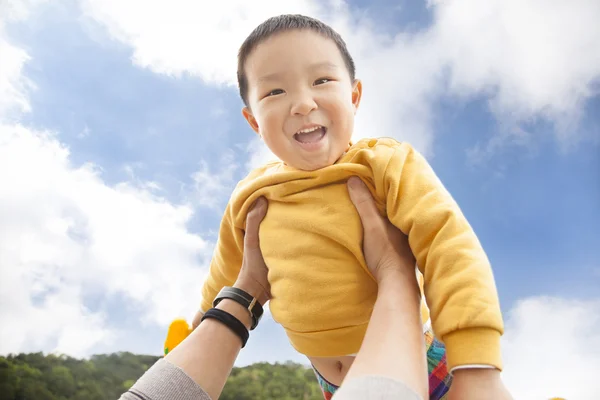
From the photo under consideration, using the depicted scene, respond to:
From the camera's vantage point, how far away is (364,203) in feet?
3.33

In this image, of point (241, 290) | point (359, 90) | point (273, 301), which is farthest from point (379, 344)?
point (359, 90)

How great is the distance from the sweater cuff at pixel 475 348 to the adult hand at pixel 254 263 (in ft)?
1.75

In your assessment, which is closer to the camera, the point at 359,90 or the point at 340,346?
the point at 340,346

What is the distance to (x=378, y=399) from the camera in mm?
683

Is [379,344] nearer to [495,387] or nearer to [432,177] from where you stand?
[495,387]

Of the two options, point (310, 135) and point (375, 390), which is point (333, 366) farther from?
point (310, 135)

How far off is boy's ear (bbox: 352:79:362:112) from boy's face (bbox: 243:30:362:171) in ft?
0.31

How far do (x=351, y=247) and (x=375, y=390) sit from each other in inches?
13.5

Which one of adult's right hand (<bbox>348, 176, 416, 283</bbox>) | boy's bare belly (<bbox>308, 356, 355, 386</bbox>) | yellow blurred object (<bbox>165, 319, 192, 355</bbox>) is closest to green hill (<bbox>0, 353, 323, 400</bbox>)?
yellow blurred object (<bbox>165, 319, 192, 355</bbox>)

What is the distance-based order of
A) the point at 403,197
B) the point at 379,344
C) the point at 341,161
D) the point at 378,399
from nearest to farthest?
the point at 378,399
the point at 379,344
the point at 403,197
the point at 341,161

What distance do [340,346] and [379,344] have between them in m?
0.23

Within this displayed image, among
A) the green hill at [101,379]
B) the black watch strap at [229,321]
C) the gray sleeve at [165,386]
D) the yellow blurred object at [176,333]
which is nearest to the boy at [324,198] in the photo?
the black watch strap at [229,321]

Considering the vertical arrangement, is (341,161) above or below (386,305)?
above

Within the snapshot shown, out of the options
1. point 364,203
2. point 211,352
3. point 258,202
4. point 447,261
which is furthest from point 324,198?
point 211,352
